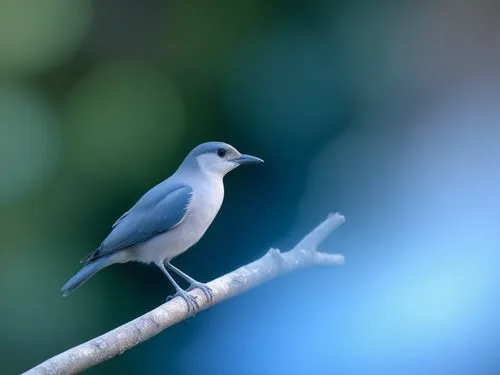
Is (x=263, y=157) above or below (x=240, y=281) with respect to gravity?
above

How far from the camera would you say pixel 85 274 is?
0.89 metres

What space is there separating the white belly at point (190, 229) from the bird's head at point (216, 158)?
0.02m

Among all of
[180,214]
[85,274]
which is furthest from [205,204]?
[85,274]

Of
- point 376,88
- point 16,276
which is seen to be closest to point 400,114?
point 376,88

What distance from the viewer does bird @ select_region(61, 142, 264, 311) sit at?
966 millimetres

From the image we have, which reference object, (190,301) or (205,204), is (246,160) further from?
(190,301)

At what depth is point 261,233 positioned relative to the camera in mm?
1084

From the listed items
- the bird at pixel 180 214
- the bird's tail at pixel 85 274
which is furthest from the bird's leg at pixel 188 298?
the bird's tail at pixel 85 274

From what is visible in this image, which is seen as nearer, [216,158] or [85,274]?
[85,274]

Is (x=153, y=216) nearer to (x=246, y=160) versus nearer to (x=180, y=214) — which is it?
(x=180, y=214)

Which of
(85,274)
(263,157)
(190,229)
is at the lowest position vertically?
(85,274)

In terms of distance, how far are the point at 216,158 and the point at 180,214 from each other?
9cm

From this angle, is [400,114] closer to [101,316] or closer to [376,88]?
[376,88]

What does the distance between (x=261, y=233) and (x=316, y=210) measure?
A: 0.29 feet
